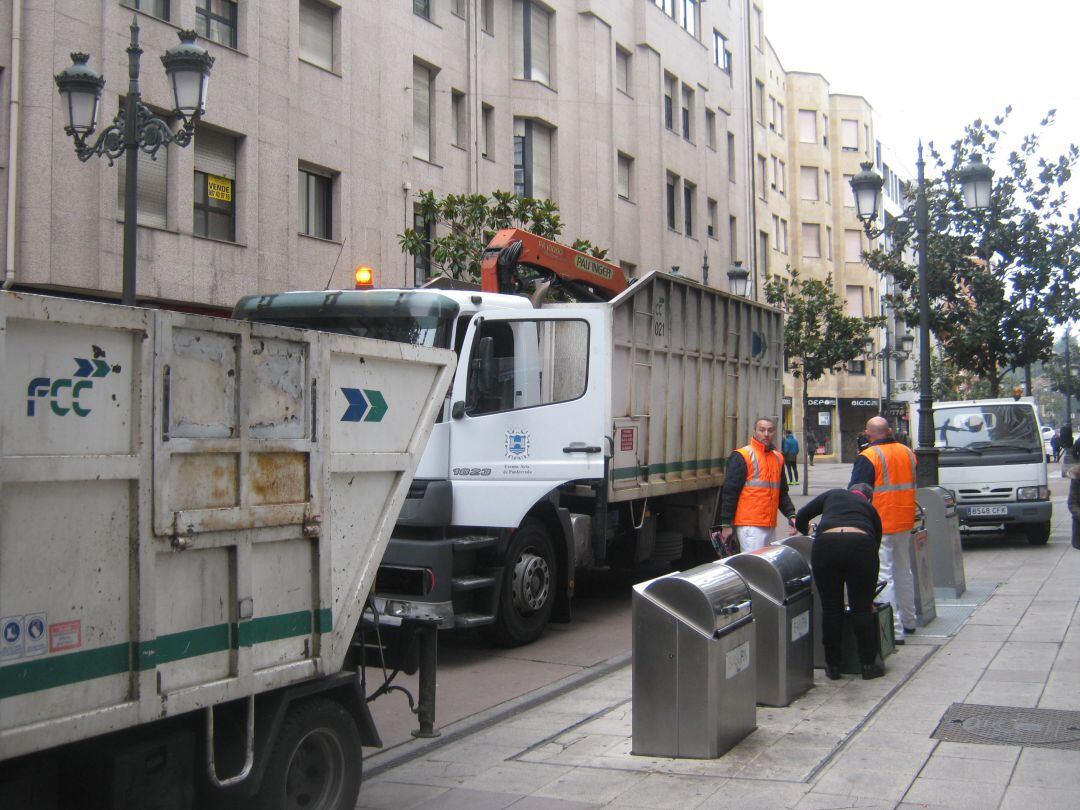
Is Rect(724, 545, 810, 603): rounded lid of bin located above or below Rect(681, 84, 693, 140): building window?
below

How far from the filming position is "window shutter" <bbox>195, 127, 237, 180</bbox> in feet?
57.2

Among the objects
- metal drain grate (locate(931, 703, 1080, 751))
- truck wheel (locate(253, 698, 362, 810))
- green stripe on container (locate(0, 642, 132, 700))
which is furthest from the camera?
metal drain grate (locate(931, 703, 1080, 751))

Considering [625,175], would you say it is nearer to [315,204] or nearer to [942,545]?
[315,204]

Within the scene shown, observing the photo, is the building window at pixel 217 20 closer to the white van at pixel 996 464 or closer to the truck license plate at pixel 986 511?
the white van at pixel 996 464

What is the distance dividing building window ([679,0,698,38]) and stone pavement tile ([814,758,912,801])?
3057 centimetres

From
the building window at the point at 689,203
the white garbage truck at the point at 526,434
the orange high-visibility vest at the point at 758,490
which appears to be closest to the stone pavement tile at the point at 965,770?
the white garbage truck at the point at 526,434

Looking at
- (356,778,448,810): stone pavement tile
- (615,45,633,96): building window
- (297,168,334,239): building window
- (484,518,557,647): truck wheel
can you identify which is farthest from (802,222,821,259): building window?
(356,778,448,810): stone pavement tile

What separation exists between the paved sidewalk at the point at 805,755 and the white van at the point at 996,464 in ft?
25.4

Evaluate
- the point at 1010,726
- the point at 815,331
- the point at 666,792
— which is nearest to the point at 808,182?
the point at 815,331

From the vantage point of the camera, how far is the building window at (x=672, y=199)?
106 feet

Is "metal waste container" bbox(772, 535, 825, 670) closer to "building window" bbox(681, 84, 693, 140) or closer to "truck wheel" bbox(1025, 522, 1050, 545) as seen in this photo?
"truck wheel" bbox(1025, 522, 1050, 545)

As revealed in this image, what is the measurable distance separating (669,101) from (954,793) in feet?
96.0

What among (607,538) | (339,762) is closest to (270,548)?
(339,762)

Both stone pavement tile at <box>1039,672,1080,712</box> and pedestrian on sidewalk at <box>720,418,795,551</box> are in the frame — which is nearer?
stone pavement tile at <box>1039,672,1080,712</box>
